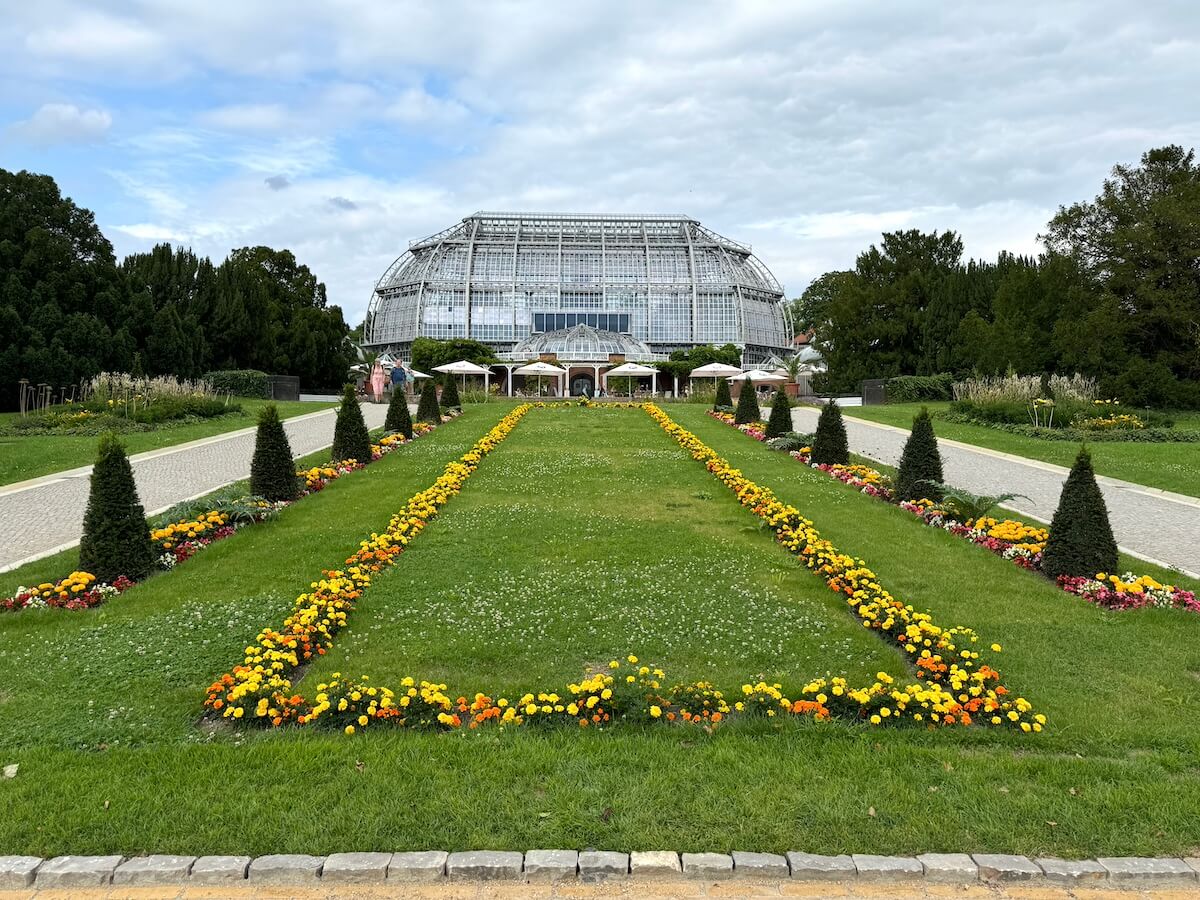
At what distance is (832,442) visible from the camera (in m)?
15.7

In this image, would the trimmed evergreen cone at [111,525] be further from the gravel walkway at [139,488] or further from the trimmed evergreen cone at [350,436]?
the trimmed evergreen cone at [350,436]

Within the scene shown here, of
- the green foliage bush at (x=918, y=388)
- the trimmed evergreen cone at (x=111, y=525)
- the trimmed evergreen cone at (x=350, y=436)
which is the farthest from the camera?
the green foliage bush at (x=918, y=388)

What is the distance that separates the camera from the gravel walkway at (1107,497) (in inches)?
374

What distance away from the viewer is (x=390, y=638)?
6.35 metres

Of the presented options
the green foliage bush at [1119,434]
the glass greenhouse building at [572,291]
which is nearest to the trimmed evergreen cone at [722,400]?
the green foliage bush at [1119,434]

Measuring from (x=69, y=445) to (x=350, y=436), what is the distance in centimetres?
717

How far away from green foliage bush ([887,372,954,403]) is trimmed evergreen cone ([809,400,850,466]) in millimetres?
20848

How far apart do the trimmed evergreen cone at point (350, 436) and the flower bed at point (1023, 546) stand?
9.28m

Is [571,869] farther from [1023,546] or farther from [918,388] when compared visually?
[918,388]

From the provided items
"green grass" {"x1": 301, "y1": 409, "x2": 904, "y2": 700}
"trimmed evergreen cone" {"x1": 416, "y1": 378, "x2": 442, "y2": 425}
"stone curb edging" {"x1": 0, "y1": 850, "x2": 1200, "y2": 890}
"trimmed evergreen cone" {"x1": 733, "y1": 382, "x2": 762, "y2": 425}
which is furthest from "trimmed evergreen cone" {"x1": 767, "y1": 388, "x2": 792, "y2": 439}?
"stone curb edging" {"x1": 0, "y1": 850, "x2": 1200, "y2": 890}

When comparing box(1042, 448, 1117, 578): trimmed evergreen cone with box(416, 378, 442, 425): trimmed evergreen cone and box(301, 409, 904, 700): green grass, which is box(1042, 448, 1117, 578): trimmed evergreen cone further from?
box(416, 378, 442, 425): trimmed evergreen cone

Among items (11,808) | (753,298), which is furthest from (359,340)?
(11,808)

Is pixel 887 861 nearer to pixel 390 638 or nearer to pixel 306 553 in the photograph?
pixel 390 638

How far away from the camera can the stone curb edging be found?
11.5 feet
